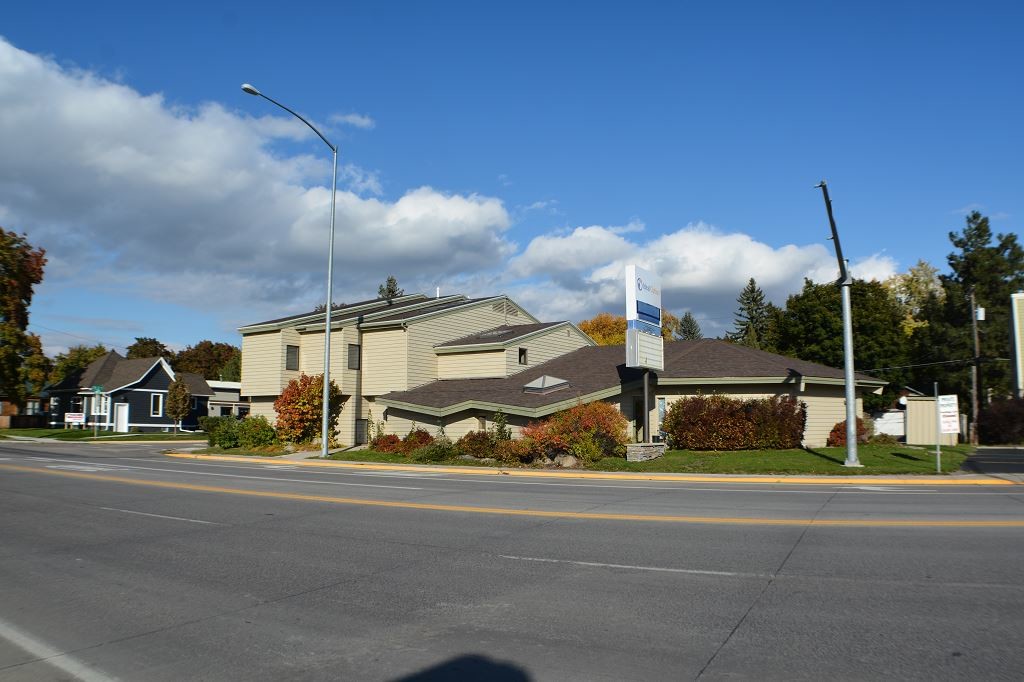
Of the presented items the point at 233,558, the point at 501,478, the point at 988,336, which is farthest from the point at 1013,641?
the point at 988,336

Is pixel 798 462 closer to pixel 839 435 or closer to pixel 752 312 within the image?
pixel 839 435

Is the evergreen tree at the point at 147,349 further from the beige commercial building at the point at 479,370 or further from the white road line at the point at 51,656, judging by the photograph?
the white road line at the point at 51,656

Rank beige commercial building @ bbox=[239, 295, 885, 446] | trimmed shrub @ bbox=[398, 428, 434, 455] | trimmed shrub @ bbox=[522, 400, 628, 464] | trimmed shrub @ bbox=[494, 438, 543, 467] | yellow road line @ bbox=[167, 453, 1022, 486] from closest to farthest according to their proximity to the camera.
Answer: yellow road line @ bbox=[167, 453, 1022, 486]
trimmed shrub @ bbox=[522, 400, 628, 464]
trimmed shrub @ bbox=[494, 438, 543, 467]
beige commercial building @ bbox=[239, 295, 885, 446]
trimmed shrub @ bbox=[398, 428, 434, 455]

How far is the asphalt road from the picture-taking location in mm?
5336

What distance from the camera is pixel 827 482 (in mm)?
18781

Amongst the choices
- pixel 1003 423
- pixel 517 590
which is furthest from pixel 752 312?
pixel 517 590

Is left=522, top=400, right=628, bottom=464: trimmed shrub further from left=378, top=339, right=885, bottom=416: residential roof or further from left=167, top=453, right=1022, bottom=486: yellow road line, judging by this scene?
left=167, top=453, right=1022, bottom=486: yellow road line

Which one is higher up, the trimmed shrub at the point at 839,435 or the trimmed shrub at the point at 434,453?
the trimmed shrub at the point at 839,435

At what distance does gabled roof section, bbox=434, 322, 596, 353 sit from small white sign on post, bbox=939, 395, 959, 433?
60.7 ft

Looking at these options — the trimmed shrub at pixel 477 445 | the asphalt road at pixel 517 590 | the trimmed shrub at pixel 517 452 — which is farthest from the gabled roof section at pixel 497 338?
the asphalt road at pixel 517 590

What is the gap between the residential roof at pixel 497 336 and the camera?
35062 mm

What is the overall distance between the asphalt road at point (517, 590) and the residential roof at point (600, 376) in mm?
13894

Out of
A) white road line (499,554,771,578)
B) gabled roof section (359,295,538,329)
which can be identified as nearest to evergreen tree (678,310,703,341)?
gabled roof section (359,295,538,329)

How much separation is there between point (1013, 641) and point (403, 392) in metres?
29.6
